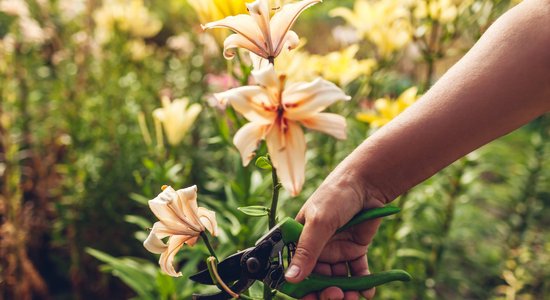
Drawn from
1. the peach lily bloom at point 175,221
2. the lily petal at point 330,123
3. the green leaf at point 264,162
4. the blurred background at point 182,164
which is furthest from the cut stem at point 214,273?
the blurred background at point 182,164

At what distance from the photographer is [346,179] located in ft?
2.83

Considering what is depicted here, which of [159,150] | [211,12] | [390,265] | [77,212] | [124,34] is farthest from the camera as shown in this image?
[124,34]

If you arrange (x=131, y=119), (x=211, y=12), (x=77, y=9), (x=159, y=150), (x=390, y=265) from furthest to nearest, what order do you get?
(x=77, y=9) → (x=131, y=119) → (x=390, y=265) → (x=159, y=150) → (x=211, y=12)

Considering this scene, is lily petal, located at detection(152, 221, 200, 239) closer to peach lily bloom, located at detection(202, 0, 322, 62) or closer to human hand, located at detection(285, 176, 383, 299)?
human hand, located at detection(285, 176, 383, 299)

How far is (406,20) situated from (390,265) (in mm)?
922

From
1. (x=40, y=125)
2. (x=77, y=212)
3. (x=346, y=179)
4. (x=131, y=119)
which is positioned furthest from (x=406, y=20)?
(x=40, y=125)

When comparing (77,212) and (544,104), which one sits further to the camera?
(77,212)

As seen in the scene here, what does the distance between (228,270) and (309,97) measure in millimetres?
402

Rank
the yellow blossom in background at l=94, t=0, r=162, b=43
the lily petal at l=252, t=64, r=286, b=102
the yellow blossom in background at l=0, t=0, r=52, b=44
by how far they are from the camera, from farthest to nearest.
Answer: the yellow blossom in background at l=94, t=0, r=162, b=43 → the yellow blossom in background at l=0, t=0, r=52, b=44 → the lily petal at l=252, t=64, r=286, b=102

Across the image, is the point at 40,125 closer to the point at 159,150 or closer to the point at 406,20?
the point at 159,150

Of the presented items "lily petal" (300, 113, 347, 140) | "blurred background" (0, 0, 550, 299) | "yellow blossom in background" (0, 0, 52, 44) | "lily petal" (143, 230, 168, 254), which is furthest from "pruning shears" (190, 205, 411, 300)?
"yellow blossom in background" (0, 0, 52, 44)

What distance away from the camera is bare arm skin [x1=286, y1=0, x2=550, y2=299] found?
34.0 inches

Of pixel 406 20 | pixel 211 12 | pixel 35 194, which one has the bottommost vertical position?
pixel 35 194

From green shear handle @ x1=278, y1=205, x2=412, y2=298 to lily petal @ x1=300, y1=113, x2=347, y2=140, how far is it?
0.74 ft
